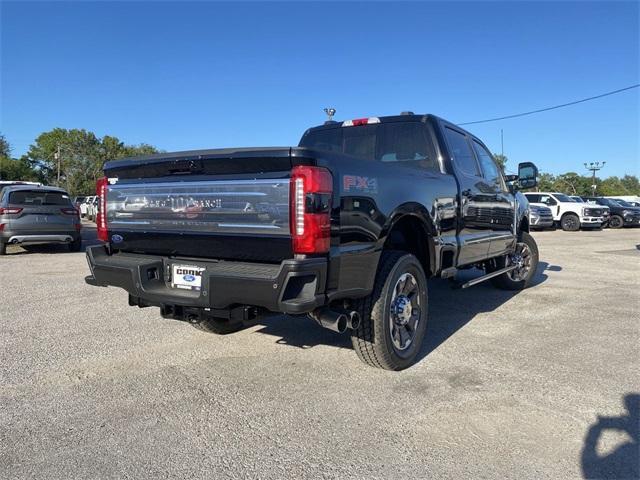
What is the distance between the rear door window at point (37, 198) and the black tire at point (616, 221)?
27668 mm

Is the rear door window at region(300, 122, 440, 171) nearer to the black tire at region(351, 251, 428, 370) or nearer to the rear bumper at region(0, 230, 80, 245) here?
the black tire at region(351, 251, 428, 370)

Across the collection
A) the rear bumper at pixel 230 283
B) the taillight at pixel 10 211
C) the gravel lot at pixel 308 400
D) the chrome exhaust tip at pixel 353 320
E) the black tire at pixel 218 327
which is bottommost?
the gravel lot at pixel 308 400

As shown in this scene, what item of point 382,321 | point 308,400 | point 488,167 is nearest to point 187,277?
point 308,400

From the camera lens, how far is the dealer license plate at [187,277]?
3.42 metres

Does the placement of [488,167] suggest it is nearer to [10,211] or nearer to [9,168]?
[10,211]

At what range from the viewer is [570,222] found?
24.4m

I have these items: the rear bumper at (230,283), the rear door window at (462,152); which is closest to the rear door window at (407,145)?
the rear door window at (462,152)

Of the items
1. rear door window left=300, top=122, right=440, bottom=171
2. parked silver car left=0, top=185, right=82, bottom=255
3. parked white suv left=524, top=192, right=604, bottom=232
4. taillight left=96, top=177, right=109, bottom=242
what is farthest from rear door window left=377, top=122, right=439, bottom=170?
parked white suv left=524, top=192, right=604, bottom=232

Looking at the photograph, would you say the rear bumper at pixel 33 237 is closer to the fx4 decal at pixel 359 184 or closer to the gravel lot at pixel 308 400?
the gravel lot at pixel 308 400

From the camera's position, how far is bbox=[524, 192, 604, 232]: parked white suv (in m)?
24.0

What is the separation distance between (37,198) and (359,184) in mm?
10943

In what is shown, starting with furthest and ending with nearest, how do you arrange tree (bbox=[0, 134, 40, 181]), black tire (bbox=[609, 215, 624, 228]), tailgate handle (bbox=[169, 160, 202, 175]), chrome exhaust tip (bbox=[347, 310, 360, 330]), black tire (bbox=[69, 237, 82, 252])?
tree (bbox=[0, 134, 40, 181]) → black tire (bbox=[609, 215, 624, 228]) → black tire (bbox=[69, 237, 82, 252]) → tailgate handle (bbox=[169, 160, 202, 175]) → chrome exhaust tip (bbox=[347, 310, 360, 330])

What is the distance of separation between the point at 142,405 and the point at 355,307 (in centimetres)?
159

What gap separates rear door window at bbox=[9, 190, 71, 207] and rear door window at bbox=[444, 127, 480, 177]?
33.4 feet
